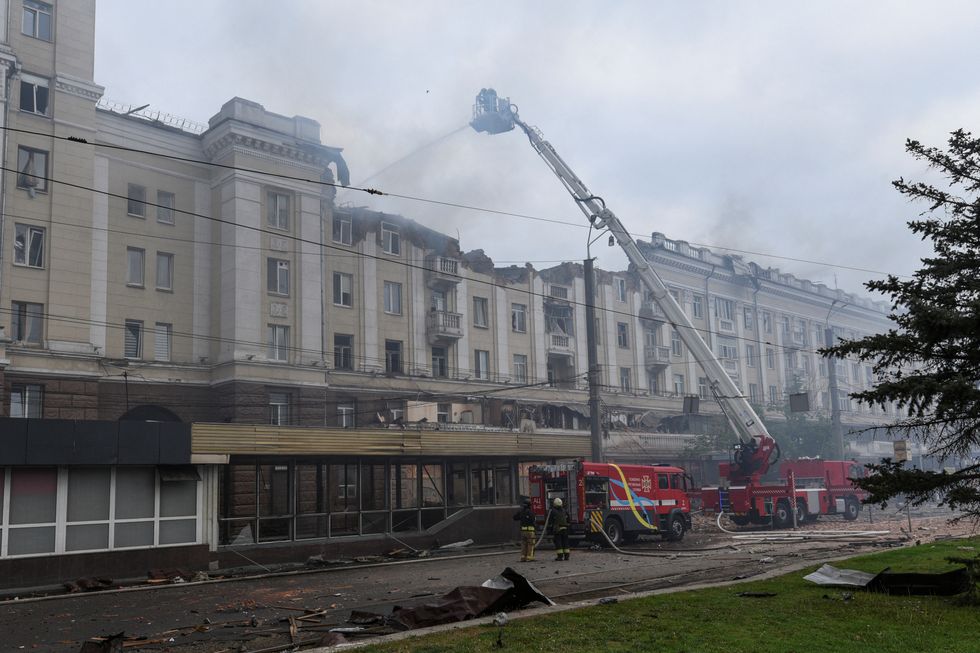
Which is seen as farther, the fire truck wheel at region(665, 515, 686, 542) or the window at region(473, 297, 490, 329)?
the window at region(473, 297, 490, 329)

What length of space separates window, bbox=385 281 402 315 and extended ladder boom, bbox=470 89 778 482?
9.46 meters

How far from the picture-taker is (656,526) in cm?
3180

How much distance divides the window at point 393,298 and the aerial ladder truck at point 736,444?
34.9 ft

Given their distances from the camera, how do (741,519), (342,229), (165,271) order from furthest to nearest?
1. (342,229)
2. (165,271)
3. (741,519)

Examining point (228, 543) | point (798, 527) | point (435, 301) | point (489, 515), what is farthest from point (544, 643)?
point (435, 301)

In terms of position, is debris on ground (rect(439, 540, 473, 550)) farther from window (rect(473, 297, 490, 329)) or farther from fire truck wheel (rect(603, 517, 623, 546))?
window (rect(473, 297, 490, 329))

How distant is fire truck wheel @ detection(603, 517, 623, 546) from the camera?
30.2 meters

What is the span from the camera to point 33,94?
35844mm

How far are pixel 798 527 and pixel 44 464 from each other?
31192 millimetres

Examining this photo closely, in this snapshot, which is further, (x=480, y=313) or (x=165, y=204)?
(x=480, y=313)

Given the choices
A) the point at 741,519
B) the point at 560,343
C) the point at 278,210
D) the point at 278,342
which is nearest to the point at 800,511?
the point at 741,519

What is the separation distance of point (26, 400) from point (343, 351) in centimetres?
1511

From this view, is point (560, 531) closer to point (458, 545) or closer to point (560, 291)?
point (458, 545)

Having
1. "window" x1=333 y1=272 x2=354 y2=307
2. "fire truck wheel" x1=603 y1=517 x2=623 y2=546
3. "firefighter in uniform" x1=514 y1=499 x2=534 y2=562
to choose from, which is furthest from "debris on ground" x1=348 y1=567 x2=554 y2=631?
"window" x1=333 y1=272 x2=354 y2=307
